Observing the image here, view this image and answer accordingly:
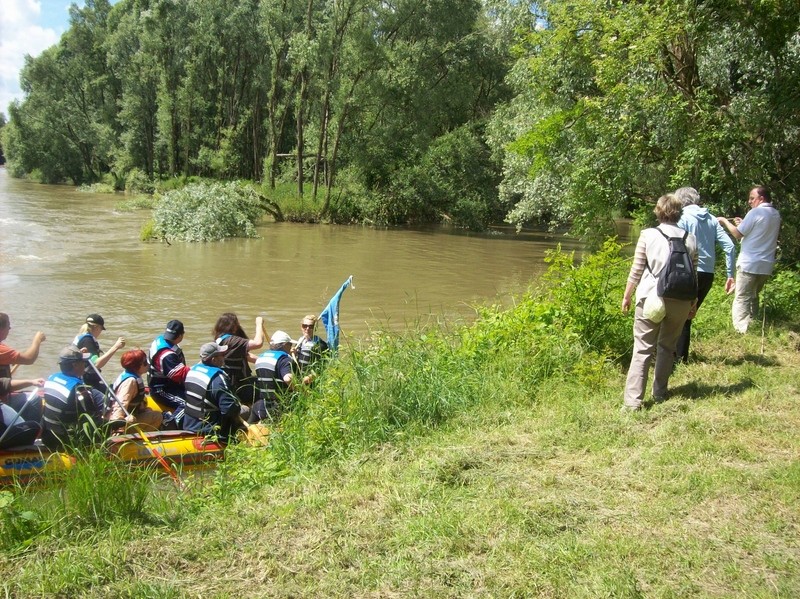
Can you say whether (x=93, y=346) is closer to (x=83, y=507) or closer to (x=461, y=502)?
(x=83, y=507)

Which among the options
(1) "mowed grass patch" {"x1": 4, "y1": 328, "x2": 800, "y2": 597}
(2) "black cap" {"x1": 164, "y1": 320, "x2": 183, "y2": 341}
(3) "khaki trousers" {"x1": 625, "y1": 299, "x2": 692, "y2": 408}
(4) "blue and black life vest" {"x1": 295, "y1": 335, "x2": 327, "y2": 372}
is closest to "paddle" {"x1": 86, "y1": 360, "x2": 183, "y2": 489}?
(1) "mowed grass patch" {"x1": 4, "y1": 328, "x2": 800, "y2": 597}

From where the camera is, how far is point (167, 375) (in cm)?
754

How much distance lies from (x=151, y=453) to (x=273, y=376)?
143 centimetres

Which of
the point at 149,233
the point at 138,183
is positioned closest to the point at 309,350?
the point at 149,233

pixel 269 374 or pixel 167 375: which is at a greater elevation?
pixel 269 374

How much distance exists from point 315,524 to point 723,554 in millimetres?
2067

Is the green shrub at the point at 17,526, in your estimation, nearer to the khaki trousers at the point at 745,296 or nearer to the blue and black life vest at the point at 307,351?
the blue and black life vest at the point at 307,351

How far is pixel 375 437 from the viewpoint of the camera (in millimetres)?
5242

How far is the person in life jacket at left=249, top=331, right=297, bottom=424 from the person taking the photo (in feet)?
22.2

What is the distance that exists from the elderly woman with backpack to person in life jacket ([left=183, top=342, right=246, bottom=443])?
3580 mm

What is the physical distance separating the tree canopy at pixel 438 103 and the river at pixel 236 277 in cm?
295

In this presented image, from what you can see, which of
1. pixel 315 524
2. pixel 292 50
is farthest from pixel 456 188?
pixel 315 524

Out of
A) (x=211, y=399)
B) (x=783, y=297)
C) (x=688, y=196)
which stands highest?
(x=688, y=196)

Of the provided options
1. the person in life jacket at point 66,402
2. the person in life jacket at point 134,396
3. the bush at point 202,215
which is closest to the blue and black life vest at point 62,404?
the person in life jacket at point 66,402
